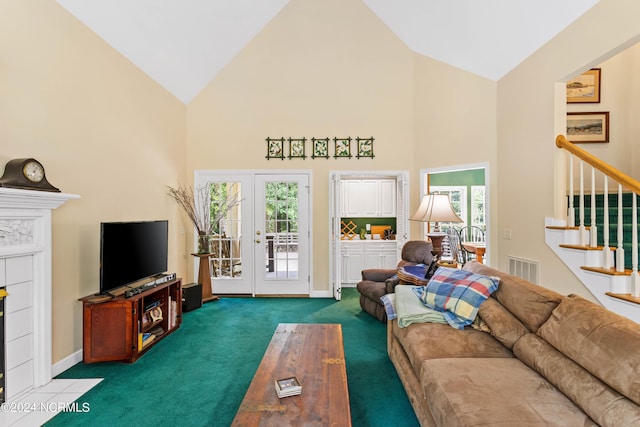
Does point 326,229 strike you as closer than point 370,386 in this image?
No

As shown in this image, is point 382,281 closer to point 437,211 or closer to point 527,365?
point 437,211

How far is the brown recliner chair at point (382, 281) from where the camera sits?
383 centimetres

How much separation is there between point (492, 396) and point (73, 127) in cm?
377

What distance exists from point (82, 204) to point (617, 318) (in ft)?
13.3

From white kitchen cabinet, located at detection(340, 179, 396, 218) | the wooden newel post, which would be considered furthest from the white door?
white kitchen cabinet, located at detection(340, 179, 396, 218)

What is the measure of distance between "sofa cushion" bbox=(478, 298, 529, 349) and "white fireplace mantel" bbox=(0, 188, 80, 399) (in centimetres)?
336

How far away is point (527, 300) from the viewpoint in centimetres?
212

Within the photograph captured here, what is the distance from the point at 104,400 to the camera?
7.58 ft

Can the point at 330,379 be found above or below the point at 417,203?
below

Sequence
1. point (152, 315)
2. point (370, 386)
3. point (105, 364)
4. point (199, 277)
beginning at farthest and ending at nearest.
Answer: point (199, 277) < point (152, 315) < point (105, 364) < point (370, 386)

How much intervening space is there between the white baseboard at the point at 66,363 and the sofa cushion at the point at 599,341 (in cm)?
372

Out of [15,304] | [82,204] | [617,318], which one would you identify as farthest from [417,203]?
[15,304]

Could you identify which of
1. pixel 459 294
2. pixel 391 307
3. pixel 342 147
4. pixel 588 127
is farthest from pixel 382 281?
pixel 588 127

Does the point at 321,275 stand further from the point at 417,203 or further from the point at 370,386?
the point at 370,386
